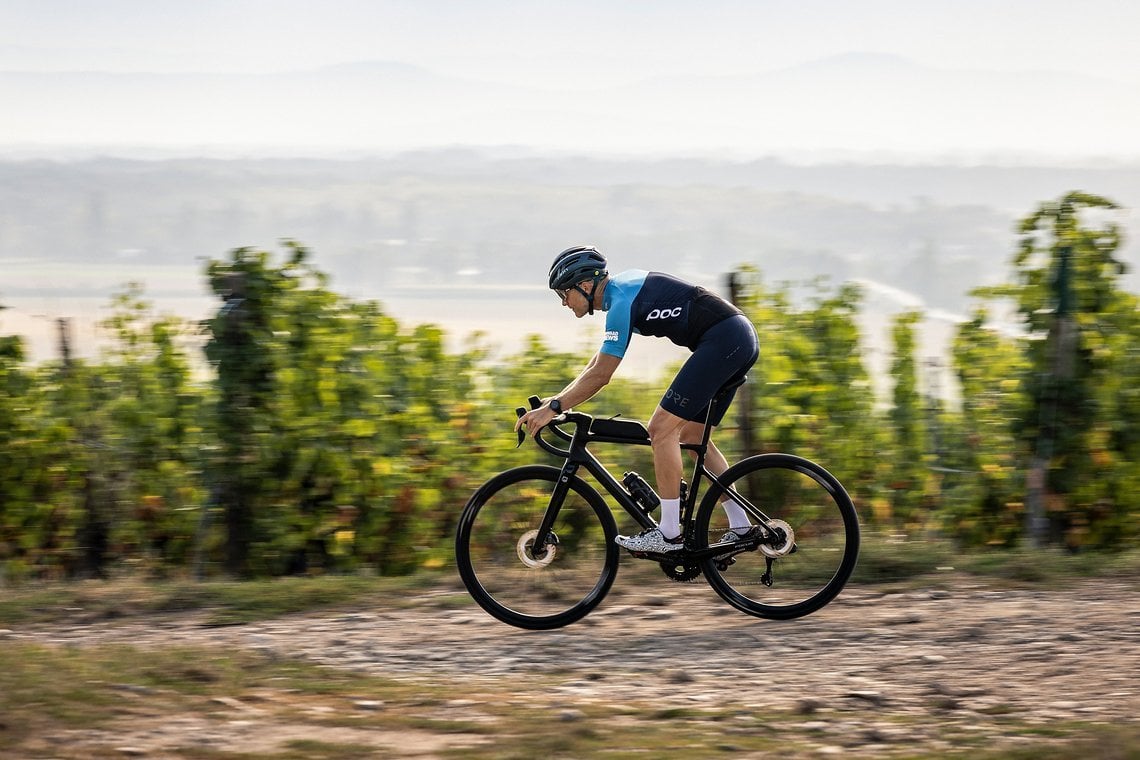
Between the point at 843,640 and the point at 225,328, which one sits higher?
the point at 225,328

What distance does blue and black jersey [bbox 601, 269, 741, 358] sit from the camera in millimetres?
6289

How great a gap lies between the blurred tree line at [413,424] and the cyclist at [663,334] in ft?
6.59

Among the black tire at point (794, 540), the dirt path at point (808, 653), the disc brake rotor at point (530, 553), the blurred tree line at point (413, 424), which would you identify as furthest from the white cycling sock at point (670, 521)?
the blurred tree line at point (413, 424)

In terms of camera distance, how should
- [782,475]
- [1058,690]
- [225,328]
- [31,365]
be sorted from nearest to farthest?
[1058,690] < [782,475] < [225,328] < [31,365]

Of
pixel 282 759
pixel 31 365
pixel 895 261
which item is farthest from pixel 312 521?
pixel 895 261

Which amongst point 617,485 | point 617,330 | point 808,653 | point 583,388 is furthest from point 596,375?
point 808,653

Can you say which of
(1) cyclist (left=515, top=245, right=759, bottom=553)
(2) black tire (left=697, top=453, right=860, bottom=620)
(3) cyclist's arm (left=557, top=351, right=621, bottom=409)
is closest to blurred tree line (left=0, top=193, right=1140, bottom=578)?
(2) black tire (left=697, top=453, right=860, bottom=620)

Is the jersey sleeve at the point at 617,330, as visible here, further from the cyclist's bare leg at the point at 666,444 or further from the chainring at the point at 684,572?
the chainring at the point at 684,572

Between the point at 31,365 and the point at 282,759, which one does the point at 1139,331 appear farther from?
the point at 31,365

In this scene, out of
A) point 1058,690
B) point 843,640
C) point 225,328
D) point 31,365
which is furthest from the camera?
point 31,365

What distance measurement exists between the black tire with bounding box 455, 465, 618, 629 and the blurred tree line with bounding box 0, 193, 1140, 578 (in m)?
1.75

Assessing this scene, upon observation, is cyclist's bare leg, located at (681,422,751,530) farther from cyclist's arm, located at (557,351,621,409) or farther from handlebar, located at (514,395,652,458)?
cyclist's arm, located at (557,351,621,409)

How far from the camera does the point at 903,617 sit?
6.49 m

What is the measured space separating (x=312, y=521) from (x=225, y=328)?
4.70ft
